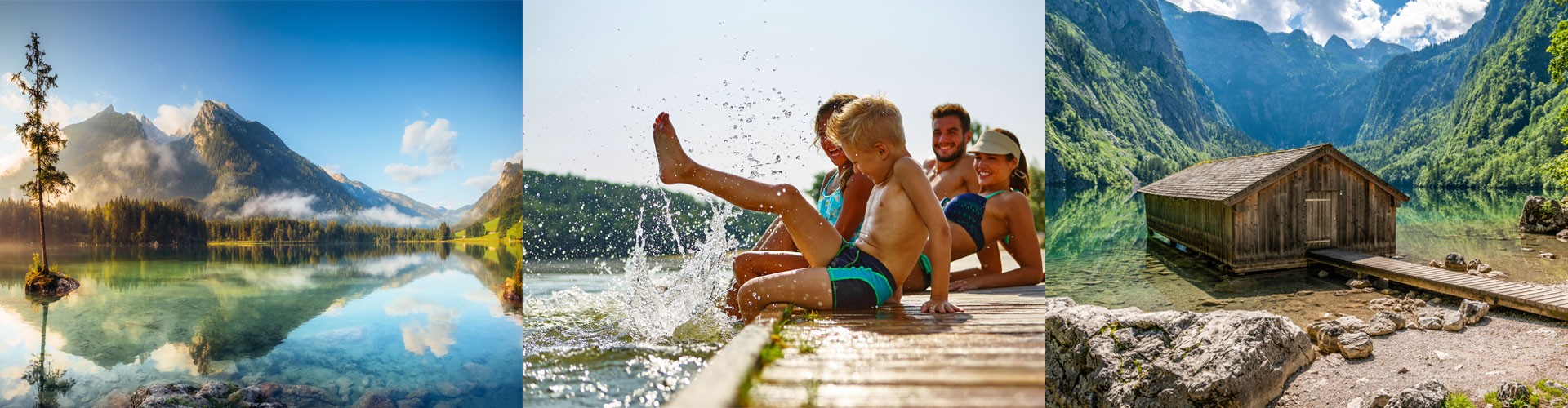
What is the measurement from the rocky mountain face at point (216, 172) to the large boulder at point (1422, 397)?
274 inches

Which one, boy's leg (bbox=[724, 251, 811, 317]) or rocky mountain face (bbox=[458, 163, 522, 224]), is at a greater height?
rocky mountain face (bbox=[458, 163, 522, 224])

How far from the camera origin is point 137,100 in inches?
233

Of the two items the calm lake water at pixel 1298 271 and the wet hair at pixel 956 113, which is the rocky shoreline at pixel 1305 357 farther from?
the wet hair at pixel 956 113

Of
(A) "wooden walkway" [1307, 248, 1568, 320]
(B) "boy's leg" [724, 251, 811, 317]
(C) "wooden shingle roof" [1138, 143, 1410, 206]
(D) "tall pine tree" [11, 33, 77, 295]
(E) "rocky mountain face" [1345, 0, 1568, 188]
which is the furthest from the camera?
(C) "wooden shingle roof" [1138, 143, 1410, 206]

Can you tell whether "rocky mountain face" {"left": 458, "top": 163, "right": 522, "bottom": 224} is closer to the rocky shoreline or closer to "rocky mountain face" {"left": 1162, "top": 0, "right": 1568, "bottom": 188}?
the rocky shoreline

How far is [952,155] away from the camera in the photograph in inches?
139

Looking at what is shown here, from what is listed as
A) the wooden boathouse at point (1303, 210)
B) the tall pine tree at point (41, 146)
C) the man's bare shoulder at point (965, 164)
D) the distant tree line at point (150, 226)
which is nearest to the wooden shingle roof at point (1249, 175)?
the wooden boathouse at point (1303, 210)

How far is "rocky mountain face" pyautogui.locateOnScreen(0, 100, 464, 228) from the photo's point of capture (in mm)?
5820

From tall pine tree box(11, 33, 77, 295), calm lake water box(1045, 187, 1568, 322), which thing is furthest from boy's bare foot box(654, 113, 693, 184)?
calm lake water box(1045, 187, 1568, 322)

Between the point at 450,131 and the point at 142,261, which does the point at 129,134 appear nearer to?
the point at 142,261

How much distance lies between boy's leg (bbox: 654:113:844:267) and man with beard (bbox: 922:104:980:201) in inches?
56.4

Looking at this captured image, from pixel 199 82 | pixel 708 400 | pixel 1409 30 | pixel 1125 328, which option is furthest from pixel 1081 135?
pixel 708 400

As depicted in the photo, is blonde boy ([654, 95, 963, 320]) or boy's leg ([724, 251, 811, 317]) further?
boy's leg ([724, 251, 811, 317])

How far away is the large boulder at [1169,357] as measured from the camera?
16.6ft
